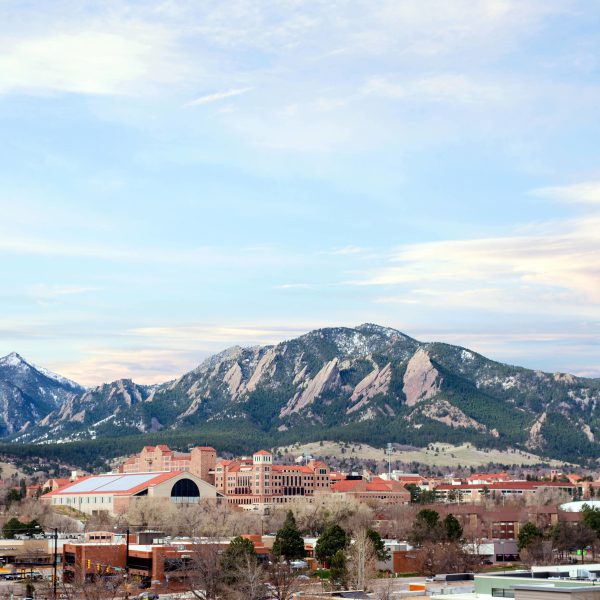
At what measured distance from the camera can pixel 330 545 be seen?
522 ft

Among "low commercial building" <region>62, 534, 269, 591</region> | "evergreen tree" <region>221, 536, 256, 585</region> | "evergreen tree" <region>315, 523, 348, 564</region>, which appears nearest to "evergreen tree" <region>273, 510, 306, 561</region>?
"evergreen tree" <region>315, 523, 348, 564</region>

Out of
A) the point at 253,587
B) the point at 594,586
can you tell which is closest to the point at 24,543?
the point at 253,587

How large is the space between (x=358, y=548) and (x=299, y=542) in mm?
26095

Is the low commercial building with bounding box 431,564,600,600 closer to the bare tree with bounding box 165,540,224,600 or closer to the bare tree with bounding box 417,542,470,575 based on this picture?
the bare tree with bounding box 165,540,224,600

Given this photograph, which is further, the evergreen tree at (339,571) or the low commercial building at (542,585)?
the evergreen tree at (339,571)

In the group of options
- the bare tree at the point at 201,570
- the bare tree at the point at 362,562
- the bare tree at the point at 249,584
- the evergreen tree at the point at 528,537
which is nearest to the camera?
the bare tree at the point at 249,584

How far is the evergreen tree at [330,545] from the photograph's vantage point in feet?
521

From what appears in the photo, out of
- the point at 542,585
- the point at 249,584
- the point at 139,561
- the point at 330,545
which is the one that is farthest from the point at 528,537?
the point at 542,585

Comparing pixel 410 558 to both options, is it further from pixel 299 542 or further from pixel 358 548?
pixel 358 548

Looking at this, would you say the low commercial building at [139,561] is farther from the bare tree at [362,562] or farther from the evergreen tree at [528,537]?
the evergreen tree at [528,537]

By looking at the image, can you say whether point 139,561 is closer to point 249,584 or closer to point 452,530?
point 249,584

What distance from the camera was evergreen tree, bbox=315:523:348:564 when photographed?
159m

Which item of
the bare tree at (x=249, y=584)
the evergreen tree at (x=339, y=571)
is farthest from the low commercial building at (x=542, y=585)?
the evergreen tree at (x=339, y=571)

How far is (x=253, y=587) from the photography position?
116 meters
